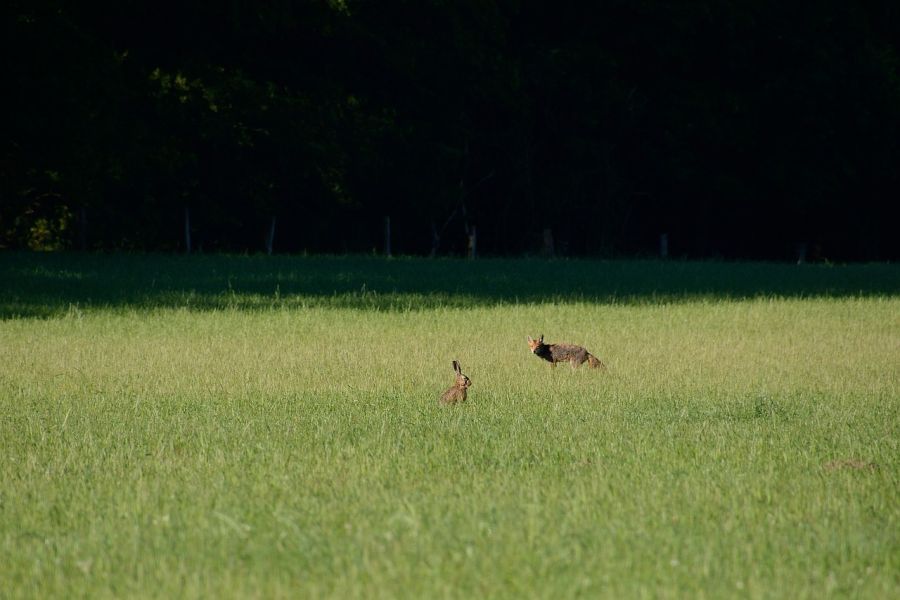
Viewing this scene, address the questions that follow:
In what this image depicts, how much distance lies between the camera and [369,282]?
24297 mm

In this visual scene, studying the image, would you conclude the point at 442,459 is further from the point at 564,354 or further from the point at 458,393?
the point at 564,354

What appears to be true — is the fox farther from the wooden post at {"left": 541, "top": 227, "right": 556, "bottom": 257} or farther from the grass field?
the wooden post at {"left": 541, "top": 227, "right": 556, "bottom": 257}

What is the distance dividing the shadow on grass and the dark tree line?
6842 millimetres

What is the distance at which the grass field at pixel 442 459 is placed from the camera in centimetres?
519

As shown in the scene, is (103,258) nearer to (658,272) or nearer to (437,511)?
(658,272)

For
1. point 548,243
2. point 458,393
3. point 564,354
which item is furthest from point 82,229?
point 458,393

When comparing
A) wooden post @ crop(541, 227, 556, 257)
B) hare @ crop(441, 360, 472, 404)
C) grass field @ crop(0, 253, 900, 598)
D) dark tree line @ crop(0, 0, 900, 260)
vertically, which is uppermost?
dark tree line @ crop(0, 0, 900, 260)

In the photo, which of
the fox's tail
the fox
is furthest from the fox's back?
the fox's tail

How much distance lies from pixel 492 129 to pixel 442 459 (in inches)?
1453

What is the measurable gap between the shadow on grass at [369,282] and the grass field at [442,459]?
2.83m

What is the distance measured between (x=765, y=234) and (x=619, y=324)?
3210 cm

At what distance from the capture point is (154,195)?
39.4m

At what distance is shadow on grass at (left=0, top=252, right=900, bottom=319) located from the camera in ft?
65.7

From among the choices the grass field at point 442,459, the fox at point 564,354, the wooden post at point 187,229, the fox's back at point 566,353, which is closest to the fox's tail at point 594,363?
the fox at point 564,354
